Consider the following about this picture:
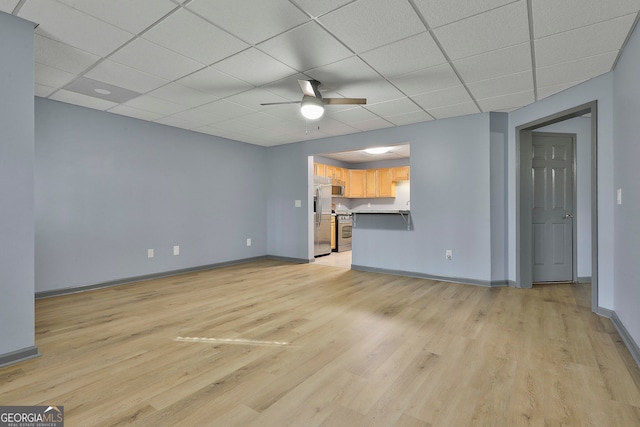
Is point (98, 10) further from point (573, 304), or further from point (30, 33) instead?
point (573, 304)

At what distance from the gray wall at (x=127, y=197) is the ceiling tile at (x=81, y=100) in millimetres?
113

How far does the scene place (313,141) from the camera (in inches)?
235

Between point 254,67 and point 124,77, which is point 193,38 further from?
point 124,77

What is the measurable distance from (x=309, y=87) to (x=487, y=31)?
151cm

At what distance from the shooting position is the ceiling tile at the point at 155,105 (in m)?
3.75

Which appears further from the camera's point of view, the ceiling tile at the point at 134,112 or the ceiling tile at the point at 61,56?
the ceiling tile at the point at 134,112

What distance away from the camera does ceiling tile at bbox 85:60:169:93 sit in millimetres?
2904

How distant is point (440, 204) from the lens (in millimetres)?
4613

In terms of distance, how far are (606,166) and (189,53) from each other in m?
4.06

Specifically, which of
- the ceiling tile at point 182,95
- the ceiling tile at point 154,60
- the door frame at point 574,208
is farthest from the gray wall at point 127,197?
the door frame at point 574,208

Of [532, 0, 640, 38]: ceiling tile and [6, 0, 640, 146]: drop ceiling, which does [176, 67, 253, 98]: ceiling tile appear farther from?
[532, 0, 640, 38]: ceiling tile

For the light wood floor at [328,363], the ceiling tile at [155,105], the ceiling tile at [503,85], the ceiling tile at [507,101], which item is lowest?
the light wood floor at [328,363]

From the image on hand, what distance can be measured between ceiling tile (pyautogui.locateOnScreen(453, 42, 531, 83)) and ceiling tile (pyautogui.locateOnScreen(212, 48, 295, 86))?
166 cm

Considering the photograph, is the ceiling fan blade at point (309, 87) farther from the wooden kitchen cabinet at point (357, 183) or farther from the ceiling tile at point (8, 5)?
the wooden kitchen cabinet at point (357, 183)
